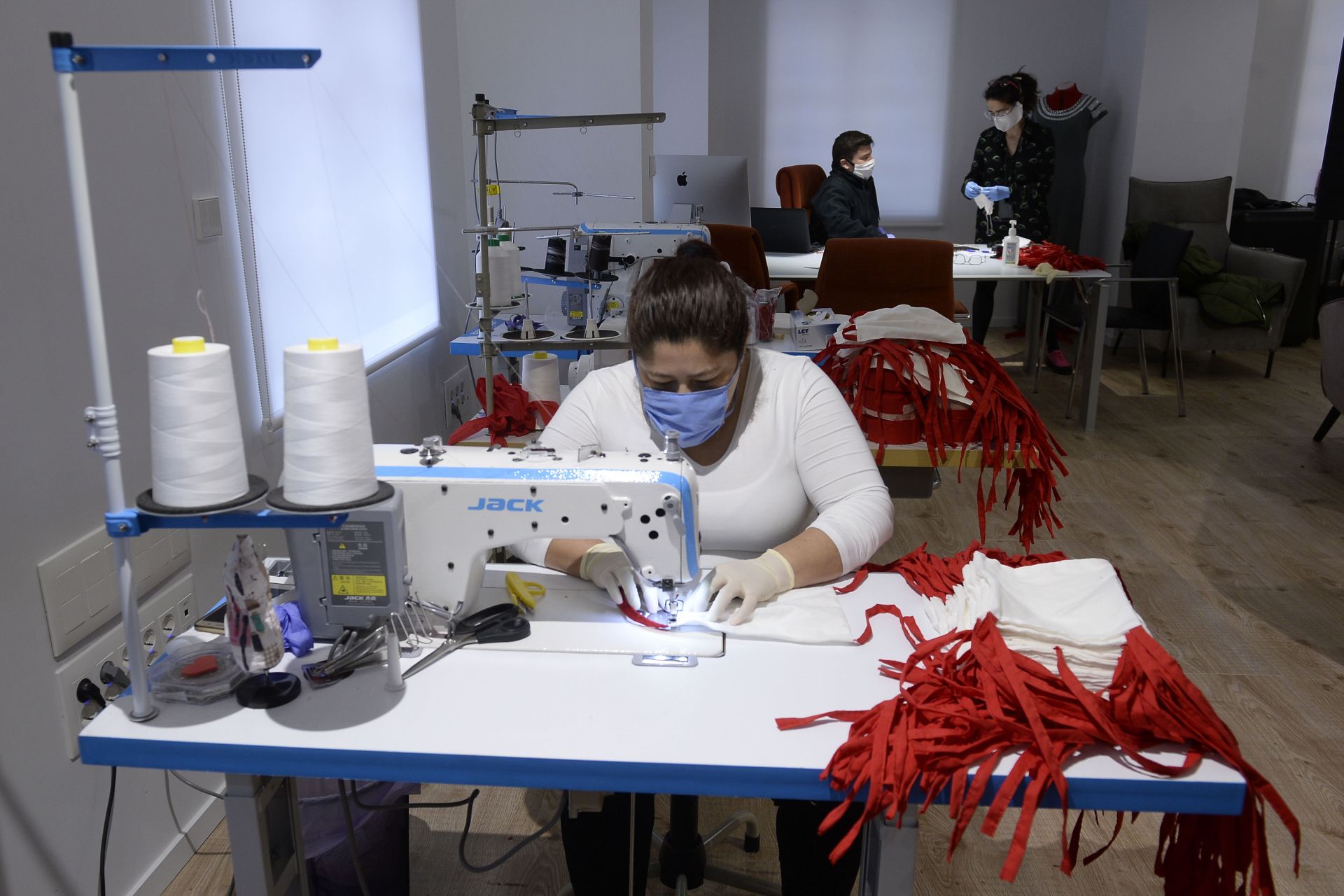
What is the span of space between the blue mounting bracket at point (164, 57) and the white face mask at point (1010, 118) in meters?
5.14

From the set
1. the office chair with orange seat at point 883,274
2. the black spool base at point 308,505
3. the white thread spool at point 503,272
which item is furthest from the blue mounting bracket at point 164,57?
the office chair with orange seat at point 883,274

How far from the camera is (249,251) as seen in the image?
7.43 ft

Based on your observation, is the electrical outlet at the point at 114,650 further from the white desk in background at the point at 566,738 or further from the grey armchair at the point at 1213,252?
the grey armchair at the point at 1213,252

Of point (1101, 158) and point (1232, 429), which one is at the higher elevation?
point (1101, 158)

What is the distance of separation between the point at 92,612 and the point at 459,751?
0.90 metres

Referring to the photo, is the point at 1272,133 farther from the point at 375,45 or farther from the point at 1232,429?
the point at 375,45

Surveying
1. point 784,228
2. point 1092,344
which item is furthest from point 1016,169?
point 784,228

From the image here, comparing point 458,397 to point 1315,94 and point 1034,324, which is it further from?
point 1315,94

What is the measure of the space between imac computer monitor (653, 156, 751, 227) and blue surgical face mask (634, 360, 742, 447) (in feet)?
9.17

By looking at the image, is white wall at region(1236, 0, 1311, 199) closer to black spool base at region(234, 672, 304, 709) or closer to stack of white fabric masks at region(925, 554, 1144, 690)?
stack of white fabric masks at region(925, 554, 1144, 690)

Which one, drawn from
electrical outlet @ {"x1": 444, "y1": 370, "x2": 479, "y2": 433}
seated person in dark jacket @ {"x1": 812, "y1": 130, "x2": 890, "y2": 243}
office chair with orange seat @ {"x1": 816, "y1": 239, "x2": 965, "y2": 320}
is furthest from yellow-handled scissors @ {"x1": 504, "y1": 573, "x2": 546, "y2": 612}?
seated person in dark jacket @ {"x1": 812, "y1": 130, "x2": 890, "y2": 243}

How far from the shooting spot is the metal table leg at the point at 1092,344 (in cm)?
466

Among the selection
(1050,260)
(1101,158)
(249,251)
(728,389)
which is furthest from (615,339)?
(1101,158)

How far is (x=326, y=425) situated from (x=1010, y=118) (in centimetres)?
525
